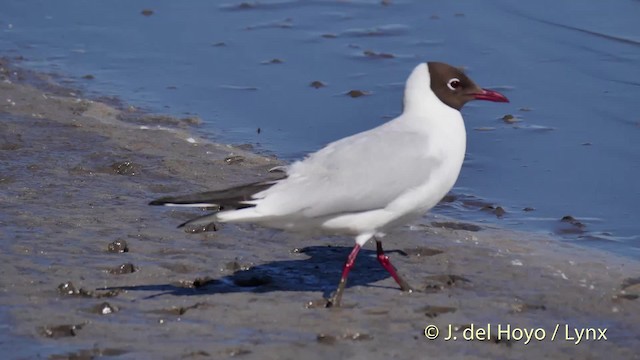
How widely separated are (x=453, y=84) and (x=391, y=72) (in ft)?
13.7

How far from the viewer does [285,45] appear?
1216 cm

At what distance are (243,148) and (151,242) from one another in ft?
7.81

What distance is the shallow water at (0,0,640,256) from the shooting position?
8977mm

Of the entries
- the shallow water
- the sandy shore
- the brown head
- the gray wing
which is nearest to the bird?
the gray wing

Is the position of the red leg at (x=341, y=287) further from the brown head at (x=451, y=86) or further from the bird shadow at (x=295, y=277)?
the brown head at (x=451, y=86)

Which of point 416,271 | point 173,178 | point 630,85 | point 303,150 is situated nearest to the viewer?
point 416,271

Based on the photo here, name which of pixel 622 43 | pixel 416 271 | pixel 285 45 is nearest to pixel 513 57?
pixel 622 43

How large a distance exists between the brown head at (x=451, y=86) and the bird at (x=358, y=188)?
187 millimetres

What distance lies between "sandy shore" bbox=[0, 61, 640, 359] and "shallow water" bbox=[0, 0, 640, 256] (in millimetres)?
872

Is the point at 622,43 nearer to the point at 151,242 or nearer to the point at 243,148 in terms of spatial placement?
the point at 243,148

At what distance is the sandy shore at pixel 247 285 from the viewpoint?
6.02 meters

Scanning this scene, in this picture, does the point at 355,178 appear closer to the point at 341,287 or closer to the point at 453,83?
the point at 341,287

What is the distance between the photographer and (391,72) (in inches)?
445

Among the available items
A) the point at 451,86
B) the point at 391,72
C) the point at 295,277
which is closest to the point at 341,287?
the point at 295,277
